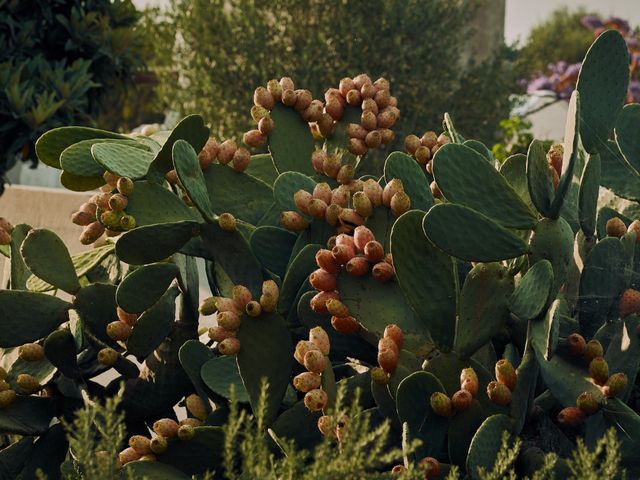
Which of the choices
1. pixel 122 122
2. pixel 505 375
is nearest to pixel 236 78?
pixel 122 122

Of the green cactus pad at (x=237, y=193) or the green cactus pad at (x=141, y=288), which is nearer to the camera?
the green cactus pad at (x=141, y=288)

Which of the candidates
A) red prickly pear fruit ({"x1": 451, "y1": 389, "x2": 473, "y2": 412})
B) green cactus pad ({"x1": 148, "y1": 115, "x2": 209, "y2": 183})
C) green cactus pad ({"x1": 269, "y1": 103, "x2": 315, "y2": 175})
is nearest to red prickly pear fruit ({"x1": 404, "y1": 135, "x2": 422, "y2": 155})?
green cactus pad ({"x1": 269, "y1": 103, "x2": 315, "y2": 175})

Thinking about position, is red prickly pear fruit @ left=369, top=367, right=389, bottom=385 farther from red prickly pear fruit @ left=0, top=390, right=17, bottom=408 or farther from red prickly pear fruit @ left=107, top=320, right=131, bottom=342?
red prickly pear fruit @ left=0, top=390, right=17, bottom=408

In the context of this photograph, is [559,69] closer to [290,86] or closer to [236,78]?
[236,78]

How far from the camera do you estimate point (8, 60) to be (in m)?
8.05

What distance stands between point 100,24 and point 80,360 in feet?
22.5

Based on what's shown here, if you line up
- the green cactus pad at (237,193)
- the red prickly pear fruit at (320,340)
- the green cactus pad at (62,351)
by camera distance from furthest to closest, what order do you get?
the green cactus pad at (237,193), the green cactus pad at (62,351), the red prickly pear fruit at (320,340)

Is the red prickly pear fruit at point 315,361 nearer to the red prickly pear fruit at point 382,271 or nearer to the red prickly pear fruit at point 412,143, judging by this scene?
the red prickly pear fruit at point 382,271

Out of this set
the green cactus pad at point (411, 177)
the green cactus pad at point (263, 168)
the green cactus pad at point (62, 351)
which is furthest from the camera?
the green cactus pad at point (263, 168)

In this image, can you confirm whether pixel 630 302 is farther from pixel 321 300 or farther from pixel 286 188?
pixel 286 188

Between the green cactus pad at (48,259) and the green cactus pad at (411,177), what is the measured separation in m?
0.65

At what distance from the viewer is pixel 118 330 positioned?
1908 mm

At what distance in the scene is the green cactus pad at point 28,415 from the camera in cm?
192

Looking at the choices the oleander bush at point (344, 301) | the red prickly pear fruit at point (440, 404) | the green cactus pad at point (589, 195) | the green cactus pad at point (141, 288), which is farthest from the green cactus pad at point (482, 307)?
the green cactus pad at point (141, 288)
